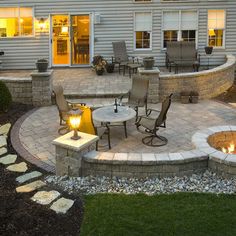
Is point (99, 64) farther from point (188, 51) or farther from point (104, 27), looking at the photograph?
point (188, 51)

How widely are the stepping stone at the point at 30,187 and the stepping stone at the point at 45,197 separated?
0.75 feet

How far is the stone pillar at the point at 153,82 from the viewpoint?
13531mm

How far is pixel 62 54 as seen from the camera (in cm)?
1906

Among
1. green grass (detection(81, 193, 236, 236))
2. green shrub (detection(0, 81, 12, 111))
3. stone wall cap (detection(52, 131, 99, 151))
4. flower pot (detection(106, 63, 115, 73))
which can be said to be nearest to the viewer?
green grass (detection(81, 193, 236, 236))

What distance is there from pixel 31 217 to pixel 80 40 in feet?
41.2

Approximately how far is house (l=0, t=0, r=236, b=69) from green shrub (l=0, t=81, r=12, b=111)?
21.2 ft

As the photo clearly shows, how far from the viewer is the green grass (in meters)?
6.87

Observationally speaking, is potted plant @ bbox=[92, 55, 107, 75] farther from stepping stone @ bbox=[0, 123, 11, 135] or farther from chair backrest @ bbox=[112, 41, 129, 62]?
stepping stone @ bbox=[0, 123, 11, 135]

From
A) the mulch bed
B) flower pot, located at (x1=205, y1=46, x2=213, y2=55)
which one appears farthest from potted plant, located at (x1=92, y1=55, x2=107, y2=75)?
the mulch bed

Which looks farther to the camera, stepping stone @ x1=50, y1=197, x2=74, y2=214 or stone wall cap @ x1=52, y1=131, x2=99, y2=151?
stone wall cap @ x1=52, y1=131, x2=99, y2=151

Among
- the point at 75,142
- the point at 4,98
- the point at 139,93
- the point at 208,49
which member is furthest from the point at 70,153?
the point at 208,49

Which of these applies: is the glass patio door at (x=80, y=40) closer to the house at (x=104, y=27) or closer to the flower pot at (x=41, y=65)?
the house at (x=104, y=27)

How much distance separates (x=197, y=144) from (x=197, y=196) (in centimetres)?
165

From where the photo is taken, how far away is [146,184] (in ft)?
27.8
